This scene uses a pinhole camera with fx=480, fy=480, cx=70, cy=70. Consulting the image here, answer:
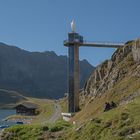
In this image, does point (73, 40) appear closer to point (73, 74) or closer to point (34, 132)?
point (73, 74)

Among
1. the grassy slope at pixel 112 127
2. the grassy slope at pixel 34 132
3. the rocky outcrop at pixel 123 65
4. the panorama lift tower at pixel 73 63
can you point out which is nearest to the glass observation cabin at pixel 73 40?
the panorama lift tower at pixel 73 63

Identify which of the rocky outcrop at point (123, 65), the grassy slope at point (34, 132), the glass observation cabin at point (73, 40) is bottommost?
the grassy slope at point (34, 132)

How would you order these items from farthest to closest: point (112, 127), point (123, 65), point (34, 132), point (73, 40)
Answer: point (73, 40) → point (123, 65) → point (34, 132) → point (112, 127)

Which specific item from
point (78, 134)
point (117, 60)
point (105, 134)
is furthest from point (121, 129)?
point (117, 60)

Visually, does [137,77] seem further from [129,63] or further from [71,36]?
[71,36]

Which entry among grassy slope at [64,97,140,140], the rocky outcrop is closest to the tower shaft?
the rocky outcrop

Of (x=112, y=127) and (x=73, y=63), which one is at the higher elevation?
(x=73, y=63)

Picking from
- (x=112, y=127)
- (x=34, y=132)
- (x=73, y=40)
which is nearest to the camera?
(x=112, y=127)

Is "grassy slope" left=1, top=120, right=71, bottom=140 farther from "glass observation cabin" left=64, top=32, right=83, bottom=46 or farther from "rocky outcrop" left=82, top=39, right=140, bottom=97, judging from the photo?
"glass observation cabin" left=64, top=32, right=83, bottom=46

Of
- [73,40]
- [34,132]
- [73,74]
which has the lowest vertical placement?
[34,132]

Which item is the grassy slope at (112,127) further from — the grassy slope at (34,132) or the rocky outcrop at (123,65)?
the rocky outcrop at (123,65)

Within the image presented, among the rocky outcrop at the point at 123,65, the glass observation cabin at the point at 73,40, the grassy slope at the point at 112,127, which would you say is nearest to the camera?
the grassy slope at the point at 112,127

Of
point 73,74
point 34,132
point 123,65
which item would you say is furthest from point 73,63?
point 34,132

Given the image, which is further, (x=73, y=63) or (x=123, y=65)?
(x=73, y=63)
